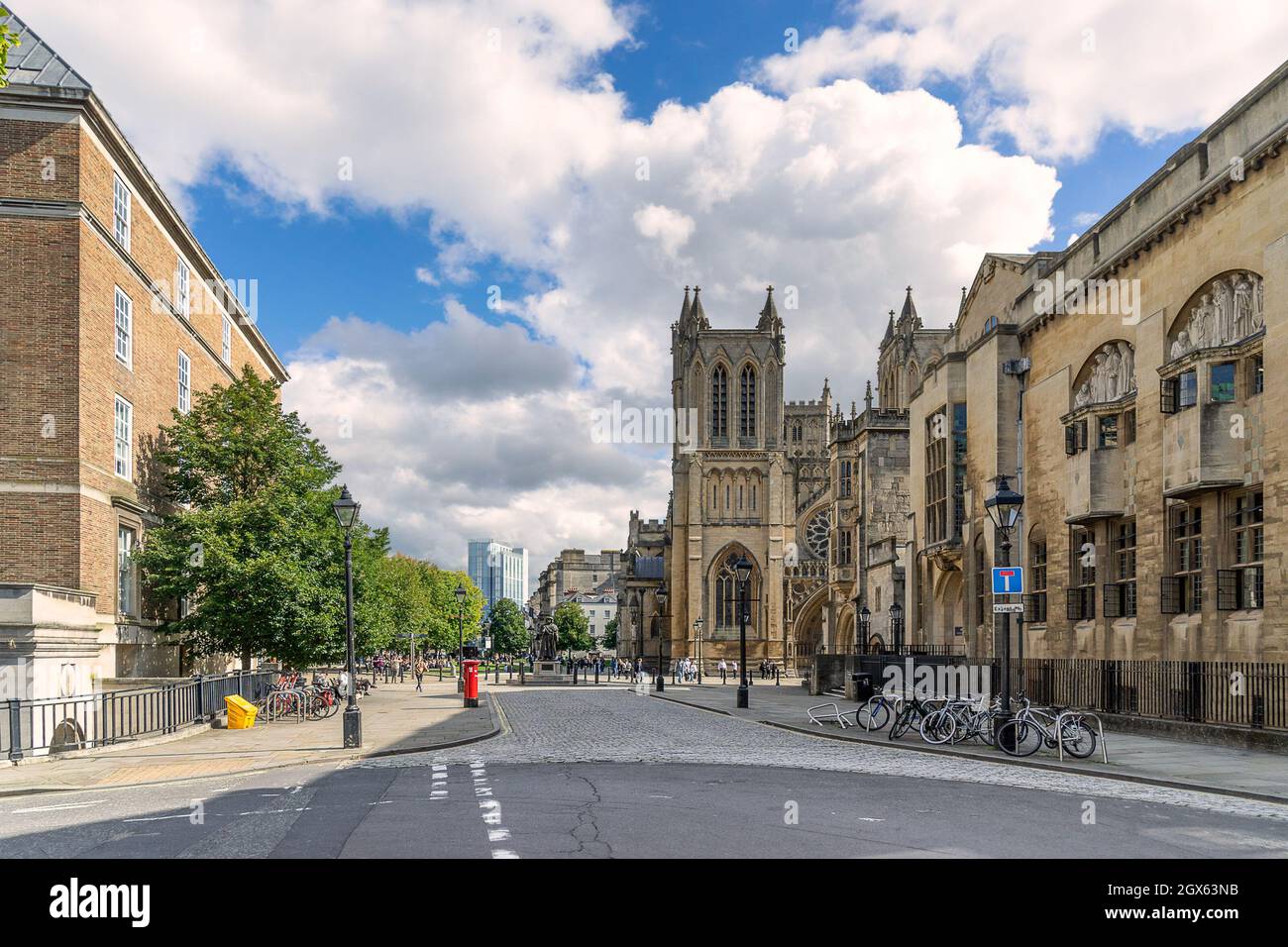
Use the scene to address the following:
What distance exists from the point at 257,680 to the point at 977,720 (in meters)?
19.6

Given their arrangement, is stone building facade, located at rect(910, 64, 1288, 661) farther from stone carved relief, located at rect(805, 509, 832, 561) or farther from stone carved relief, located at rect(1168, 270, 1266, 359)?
stone carved relief, located at rect(805, 509, 832, 561)

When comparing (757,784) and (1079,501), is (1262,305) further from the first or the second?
(757,784)

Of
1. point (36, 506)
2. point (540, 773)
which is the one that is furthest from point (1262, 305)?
point (36, 506)

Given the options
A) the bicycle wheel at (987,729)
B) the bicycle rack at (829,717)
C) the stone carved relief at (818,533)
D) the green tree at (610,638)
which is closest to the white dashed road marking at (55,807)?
the bicycle wheel at (987,729)

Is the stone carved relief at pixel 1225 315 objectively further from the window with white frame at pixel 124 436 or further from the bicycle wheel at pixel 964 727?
the window with white frame at pixel 124 436

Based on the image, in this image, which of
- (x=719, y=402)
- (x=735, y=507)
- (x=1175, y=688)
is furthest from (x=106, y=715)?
(x=719, y=402)

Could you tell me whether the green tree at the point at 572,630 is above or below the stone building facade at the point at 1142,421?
below

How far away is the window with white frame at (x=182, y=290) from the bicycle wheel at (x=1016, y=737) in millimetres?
27504

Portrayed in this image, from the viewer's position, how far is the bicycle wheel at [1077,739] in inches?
730

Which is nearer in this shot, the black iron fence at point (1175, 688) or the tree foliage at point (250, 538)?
the black iron fence at point (1175, 688)

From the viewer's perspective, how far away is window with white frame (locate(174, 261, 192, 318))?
117ft
